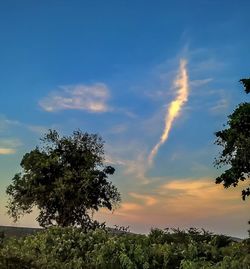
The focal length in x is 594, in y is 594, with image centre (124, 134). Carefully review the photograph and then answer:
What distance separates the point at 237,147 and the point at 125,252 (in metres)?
16.2

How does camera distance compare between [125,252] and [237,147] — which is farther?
[237,147]

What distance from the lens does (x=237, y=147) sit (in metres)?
38.1

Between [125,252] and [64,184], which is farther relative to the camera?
[64,184]

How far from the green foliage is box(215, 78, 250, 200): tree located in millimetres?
8612

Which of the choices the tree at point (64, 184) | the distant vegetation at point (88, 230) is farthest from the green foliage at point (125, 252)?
the tree at point (64, 184)

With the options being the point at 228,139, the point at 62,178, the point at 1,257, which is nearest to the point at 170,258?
the point at 1,257

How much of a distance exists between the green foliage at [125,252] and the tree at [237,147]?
861 centimetres

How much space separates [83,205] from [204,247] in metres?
25.9

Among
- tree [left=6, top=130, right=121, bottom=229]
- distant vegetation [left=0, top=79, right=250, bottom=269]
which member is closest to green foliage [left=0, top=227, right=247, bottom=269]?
distant vegetation [left=0, top=79, right=250, bottom=269]

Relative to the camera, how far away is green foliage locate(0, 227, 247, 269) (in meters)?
22.0

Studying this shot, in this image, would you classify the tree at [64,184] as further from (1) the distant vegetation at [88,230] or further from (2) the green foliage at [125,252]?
(2) the green foliage at [125,252]

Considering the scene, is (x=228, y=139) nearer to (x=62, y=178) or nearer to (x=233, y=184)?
(x=233, y=184)

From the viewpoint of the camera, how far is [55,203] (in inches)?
2000

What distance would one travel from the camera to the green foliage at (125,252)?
22.0 metres
